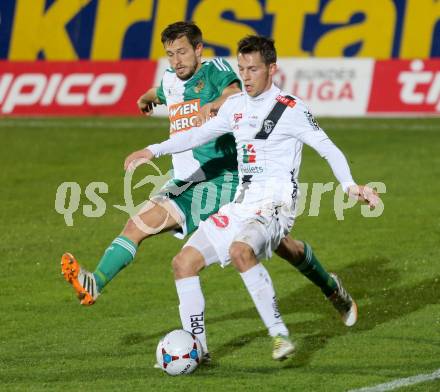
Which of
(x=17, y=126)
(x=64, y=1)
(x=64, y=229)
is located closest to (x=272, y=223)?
(x=64, y=229)

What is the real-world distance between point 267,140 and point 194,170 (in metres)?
1.29

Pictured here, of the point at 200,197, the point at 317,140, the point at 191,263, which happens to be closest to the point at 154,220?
the point at 200,197

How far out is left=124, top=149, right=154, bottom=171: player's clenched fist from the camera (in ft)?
25.1

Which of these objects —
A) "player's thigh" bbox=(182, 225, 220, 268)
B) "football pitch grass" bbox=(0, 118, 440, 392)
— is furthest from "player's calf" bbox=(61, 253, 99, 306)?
"player's thigh" bbox=(182, 225, 220, 268)

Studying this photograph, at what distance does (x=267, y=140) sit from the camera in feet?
25.2

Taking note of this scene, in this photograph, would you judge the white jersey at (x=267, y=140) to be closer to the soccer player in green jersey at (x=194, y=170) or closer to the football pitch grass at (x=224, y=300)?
the soccer player in green jersey at (x=194, y=170)

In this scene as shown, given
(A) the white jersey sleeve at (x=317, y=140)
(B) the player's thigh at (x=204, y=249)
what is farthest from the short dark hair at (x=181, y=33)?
(B) the player's thigh at (x=204, y=249)

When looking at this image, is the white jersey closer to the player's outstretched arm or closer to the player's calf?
the player's calf

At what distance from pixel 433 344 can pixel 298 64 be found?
15254mm

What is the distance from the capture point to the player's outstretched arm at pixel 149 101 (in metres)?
9.35

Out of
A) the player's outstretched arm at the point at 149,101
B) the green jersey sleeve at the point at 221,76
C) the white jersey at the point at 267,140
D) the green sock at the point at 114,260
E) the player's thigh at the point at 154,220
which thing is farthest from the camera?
the player's outstretched arm at the point at 149,101

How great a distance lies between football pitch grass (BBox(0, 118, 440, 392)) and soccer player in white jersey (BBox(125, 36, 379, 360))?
694mm

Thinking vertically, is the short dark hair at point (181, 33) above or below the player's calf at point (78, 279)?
above

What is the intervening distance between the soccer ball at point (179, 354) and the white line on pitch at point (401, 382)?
1089mm
